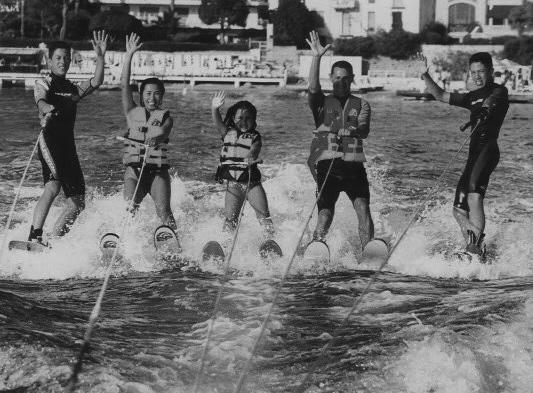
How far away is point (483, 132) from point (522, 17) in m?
67.3

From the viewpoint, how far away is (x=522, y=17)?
235 feet

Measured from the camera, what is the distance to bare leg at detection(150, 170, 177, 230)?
8264 millimetres

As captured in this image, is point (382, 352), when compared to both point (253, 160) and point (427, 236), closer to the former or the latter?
point (253, 160)

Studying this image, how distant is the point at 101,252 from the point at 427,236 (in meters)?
3.27

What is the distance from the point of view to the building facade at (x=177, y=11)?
81000mm

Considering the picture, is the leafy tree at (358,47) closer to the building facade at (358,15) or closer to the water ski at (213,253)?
the building facade at (358,15)

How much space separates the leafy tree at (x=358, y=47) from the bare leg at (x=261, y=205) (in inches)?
2481

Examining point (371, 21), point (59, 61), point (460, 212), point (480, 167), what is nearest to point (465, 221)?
point (460, 212)

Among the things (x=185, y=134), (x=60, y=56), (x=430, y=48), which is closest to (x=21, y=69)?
(x=430, y=48)

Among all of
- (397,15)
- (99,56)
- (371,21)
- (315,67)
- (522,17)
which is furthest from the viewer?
(371,21)

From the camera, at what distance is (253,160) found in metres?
8.15

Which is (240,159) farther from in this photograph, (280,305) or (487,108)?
(487,108)

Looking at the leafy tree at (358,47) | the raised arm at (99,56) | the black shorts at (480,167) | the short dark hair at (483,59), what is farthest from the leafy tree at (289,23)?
the black shorts at (480,167)

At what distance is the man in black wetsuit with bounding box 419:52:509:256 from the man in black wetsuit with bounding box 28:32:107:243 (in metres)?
3.24
